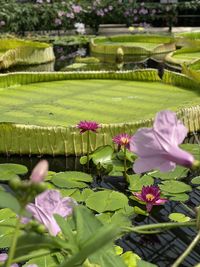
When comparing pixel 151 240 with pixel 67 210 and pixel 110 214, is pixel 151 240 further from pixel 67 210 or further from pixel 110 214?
pixel 67 210

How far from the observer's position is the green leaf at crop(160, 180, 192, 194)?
1758 mm

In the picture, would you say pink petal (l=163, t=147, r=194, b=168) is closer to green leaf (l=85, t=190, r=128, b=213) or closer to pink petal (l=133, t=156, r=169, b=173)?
pink petal (l=133, t=156, r=169, b=173)

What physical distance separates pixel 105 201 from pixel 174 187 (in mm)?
286

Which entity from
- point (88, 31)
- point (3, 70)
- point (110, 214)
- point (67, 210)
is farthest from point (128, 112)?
point (88, 31)

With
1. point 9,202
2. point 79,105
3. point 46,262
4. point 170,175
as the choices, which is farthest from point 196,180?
point 9,202

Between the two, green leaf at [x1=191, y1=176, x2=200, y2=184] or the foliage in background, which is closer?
green leaf at [x1=191, y1=176, x2=200, y2=184]

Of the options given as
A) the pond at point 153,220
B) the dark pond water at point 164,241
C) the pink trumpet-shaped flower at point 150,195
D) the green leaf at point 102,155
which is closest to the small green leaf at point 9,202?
the pond at point 153,220

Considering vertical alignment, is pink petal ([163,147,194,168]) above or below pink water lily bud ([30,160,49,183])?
below

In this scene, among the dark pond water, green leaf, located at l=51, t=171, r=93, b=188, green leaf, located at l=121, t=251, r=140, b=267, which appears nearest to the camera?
green leaf, located at l=121, t=251, r=140, b=267

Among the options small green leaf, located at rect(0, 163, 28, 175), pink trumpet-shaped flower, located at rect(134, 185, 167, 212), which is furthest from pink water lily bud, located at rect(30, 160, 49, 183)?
small green leaf, located at rect(0, 163, 28, 175)

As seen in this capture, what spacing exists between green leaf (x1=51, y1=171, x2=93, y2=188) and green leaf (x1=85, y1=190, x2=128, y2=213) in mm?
151

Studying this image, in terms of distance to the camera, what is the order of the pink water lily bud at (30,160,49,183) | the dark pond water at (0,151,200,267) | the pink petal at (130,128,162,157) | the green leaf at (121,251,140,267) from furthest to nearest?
the dark pond water at (0,151,200,267) < the green leaf at (121,251,140,267) < the pink petal at (130,128,162,157) < the pink water lily bud at (30,160,49,183)

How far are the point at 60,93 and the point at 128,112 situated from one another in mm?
638

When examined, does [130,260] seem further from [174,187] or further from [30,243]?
[30,243]
